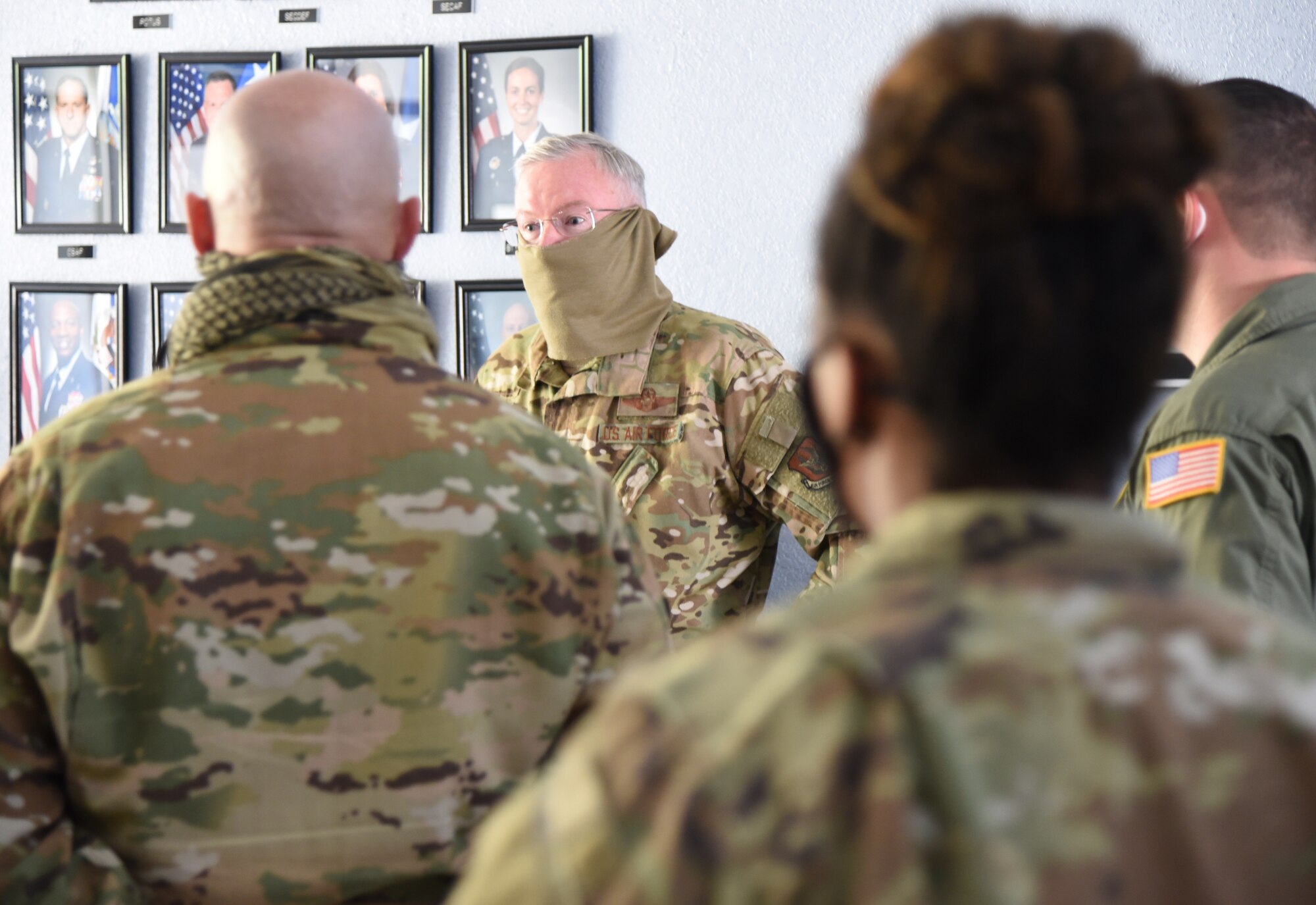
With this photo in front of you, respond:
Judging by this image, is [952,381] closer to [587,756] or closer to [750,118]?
[587,756]

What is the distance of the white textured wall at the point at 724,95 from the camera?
259cm

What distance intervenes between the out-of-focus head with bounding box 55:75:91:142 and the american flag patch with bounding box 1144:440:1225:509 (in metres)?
2.54

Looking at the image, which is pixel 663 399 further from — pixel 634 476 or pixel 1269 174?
pixel 1269 174

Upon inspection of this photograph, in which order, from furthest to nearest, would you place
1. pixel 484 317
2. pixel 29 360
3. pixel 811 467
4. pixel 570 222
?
pixel 29 360
pixel 484 317
pixel 570 222
pixel 811 467

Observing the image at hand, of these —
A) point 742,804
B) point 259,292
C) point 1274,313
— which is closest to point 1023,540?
point 742,804

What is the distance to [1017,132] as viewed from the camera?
0.54 m

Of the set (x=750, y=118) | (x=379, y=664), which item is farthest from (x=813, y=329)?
(x=750, y=118)

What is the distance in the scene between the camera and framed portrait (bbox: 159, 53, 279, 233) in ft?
9.41

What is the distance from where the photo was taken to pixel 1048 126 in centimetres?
53

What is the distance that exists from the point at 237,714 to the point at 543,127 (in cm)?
186

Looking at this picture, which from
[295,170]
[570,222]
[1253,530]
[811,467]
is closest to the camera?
[295,170]

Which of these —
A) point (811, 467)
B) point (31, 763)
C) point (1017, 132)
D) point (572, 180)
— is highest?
point (572, 180)

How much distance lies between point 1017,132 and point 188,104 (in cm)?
274

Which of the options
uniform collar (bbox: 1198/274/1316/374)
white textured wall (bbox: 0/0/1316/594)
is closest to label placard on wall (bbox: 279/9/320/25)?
Answer: white textured wall (bbox: 0/0/1316/594)
